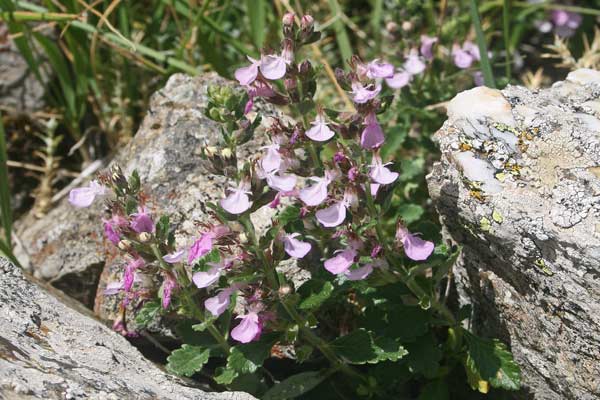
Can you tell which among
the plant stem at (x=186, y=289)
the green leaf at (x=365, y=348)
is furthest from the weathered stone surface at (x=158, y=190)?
the green leaf at (x=365, y=348)

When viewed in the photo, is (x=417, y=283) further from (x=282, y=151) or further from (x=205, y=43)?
(x=205, y=43)

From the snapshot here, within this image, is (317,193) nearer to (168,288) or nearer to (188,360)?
(168,288)

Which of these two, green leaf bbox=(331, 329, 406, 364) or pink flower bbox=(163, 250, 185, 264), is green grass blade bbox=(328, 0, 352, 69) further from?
pink flower bbox=(163, 250, 185, 264)

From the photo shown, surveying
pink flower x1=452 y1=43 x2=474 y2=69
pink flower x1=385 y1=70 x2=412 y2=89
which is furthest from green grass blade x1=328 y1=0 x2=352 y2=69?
pink flower x1=385 y1=70 x2=412 y2=89

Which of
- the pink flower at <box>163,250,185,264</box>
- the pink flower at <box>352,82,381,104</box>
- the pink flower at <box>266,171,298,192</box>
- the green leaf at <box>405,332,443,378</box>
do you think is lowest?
the green leaf at <box>405,332,443,378</box>

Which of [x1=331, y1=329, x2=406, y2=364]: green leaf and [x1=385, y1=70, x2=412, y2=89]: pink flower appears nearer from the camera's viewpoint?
[x1=331, y1=329, x2=406, y2=364]: green leaf
